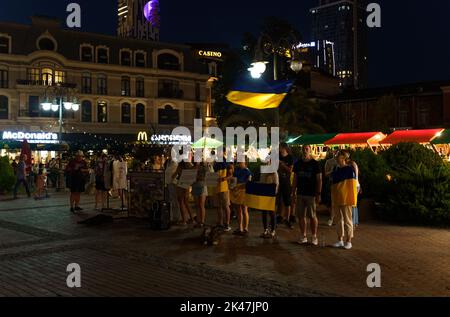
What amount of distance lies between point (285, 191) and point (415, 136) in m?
17.3

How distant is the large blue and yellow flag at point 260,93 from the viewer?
44.4 ft

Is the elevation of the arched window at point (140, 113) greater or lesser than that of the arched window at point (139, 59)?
lesser

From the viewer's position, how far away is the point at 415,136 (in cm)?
2714

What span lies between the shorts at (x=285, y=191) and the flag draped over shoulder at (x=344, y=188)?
257 cm

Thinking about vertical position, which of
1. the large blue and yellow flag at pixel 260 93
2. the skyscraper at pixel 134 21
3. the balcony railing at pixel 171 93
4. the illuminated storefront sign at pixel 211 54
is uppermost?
the skyscraper at pixel 134 21

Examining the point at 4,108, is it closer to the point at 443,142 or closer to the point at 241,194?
the point at 443,142

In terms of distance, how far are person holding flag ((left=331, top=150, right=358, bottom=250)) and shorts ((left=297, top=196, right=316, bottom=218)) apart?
1.35 feet

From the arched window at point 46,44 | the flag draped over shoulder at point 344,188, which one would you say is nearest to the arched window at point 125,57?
the arched window at point 46,44

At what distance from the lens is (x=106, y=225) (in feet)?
41.4

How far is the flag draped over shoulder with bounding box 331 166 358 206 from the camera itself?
9.45 metres

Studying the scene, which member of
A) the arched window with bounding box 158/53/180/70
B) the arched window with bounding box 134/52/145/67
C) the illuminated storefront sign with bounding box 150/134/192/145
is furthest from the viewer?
the arched window with bounding box 158/53/180/70

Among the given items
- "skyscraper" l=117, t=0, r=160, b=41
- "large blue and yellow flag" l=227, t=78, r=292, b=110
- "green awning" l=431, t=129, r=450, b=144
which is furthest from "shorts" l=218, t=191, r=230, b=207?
"skyscraper" l=117, t=0, r=160, b=41

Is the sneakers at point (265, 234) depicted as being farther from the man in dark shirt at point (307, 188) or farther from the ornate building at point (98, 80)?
the ornate building at point (98, 80)

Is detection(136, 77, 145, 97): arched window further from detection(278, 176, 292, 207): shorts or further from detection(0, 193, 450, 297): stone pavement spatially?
detection(278, 176, 292, 207): shorts
